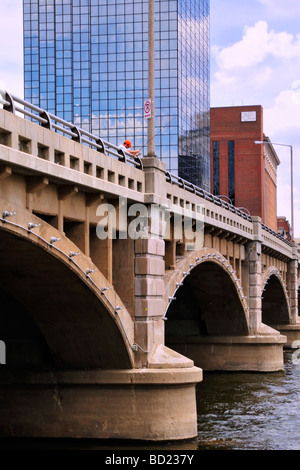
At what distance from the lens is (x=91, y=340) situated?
73.9 ft

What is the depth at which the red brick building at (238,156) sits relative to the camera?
4670 inches

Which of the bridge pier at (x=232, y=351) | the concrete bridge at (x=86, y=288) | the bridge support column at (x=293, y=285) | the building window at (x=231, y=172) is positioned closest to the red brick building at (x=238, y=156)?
the building window at (x=231, y=172)

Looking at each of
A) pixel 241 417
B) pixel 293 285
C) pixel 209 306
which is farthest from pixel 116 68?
pixel 241 417

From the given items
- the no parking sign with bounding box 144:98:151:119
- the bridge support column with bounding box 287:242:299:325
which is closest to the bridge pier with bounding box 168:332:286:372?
the no parking sign with bounding box 144:98:151:119

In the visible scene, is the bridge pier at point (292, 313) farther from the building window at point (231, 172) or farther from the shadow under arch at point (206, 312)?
the building window at point (231, 172)

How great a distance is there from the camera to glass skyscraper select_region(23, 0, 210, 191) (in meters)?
90.1

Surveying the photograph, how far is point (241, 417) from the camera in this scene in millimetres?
27688

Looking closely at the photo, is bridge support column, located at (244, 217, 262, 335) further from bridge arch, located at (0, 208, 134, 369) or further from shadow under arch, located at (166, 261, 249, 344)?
bridge arch, located at (0, 208, 134, 369)

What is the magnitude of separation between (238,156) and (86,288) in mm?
100640

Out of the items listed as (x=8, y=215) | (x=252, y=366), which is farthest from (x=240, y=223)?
(x=8, y=215)

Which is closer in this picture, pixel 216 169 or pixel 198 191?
pixel 198 191

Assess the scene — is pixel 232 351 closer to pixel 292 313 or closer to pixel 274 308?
pixel 274 308
